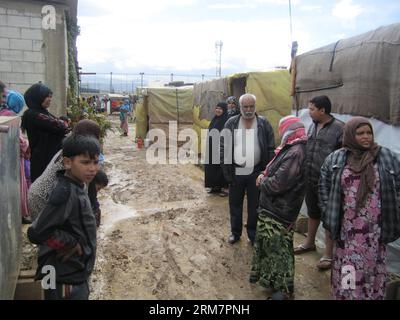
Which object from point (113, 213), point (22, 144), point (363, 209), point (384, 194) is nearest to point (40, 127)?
point (22, 144)

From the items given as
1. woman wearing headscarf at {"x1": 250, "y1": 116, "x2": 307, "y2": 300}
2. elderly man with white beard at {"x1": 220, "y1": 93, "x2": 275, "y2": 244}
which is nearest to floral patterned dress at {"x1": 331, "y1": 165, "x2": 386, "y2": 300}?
woman wearing headscarf at {"x1": 250, "y1": 116, "x2": 307, "y2": 300}

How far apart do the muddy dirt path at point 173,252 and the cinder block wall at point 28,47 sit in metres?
2.87

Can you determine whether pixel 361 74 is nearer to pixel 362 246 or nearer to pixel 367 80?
pixel 367 80

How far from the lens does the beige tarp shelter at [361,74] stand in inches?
138

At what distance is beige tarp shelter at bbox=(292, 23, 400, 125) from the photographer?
3510 millimetres

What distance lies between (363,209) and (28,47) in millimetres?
7479

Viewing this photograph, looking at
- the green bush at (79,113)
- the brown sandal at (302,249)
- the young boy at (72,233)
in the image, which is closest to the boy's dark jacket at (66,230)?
the young boy at (72,233)

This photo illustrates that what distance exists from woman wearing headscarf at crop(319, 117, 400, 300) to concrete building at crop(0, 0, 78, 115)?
697 cm

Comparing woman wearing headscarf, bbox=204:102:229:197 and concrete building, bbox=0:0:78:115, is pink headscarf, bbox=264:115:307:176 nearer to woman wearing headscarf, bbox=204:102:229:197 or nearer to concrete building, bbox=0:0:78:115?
woman wearing headscarf, bbox=204:102:229:197

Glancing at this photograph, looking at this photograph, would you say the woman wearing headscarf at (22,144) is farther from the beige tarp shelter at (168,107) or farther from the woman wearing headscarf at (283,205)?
the beige tarp shelter at (168,107)

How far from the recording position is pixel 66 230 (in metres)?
2.09

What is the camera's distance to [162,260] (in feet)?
14.0

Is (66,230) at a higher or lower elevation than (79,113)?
lower
